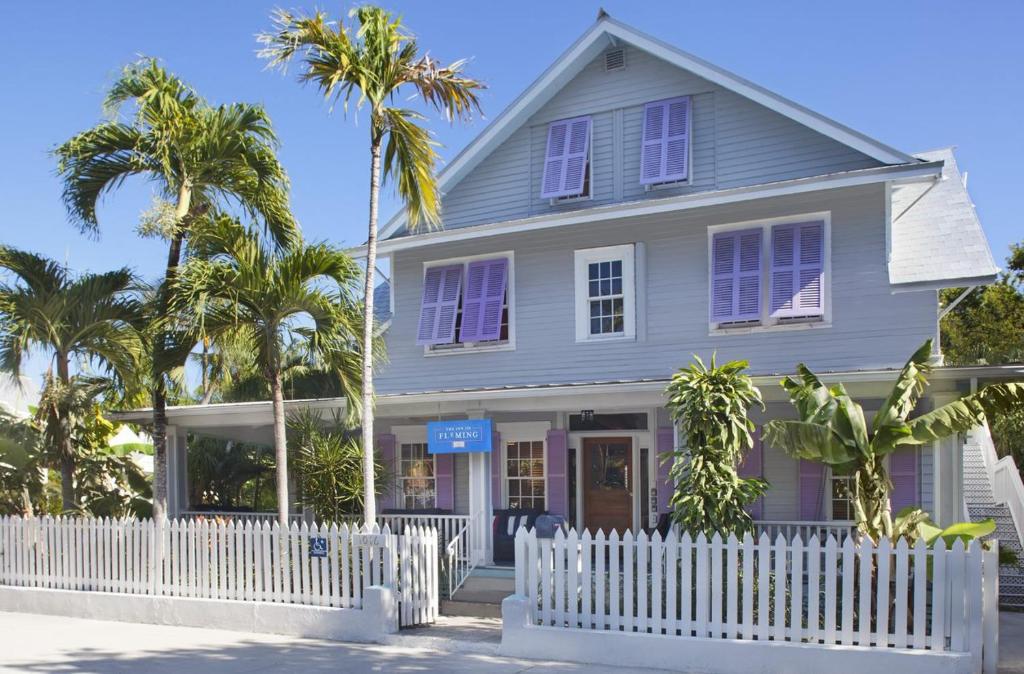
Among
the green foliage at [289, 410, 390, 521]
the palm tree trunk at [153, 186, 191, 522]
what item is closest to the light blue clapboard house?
the green foliage at [289, 410, 390, 521]

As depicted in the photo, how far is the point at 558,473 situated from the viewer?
1541 centimetres

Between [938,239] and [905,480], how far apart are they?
3.45 meters

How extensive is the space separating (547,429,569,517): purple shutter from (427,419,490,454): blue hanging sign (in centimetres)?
168

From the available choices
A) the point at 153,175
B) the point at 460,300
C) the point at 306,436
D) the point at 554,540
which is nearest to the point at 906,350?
the point at 554,540

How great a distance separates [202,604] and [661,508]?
6.72m

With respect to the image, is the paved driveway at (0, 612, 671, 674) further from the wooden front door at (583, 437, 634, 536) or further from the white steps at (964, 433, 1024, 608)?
the white steps at (964, 433, 1024, 608)

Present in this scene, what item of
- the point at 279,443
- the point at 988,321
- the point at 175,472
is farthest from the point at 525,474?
the point at 988,321

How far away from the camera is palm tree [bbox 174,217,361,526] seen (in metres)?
12.4

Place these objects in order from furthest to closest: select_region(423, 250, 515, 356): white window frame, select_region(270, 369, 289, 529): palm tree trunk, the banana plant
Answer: select_region(423, 250, 515, 356): white window frame, select_region(270, 369, 289, 529): palm tree trunk, the banana plant

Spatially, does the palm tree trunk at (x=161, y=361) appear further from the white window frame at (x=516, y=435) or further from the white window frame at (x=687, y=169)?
the white window frame at (x=687, y=169)

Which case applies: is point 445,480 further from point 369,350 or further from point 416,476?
point 369,350

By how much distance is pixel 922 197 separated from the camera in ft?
46.6

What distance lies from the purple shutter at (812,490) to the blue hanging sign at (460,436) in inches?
180

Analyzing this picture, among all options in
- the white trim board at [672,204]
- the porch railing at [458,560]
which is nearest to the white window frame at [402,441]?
the porch railing at [458,560]
